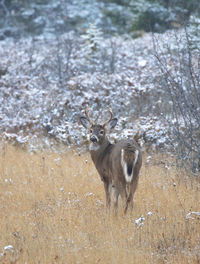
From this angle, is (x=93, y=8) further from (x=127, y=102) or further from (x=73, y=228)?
(x=73, y=228)

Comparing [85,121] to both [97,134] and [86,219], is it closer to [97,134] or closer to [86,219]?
[97,134]

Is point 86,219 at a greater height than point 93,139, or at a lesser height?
lesser

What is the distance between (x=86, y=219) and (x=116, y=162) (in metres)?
0.91

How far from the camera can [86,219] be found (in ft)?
18.7

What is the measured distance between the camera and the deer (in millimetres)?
5879

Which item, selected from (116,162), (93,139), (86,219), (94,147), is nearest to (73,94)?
(94,147)

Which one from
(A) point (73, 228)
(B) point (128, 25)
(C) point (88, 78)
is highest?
(A) point (73, 228)

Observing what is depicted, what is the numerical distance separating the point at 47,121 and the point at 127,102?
6.67ft

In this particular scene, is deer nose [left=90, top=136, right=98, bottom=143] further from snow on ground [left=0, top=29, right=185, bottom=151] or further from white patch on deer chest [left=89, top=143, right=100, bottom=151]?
snow on ground [left=0, top=29, right=185, bottom=151]

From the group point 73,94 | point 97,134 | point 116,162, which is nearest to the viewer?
point 116,162

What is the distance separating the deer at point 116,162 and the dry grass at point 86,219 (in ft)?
0.97

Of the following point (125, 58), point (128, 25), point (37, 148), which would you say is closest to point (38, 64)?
point (125, 58)

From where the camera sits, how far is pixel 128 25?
82.3 ft

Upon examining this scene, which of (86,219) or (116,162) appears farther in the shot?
(116,162)
